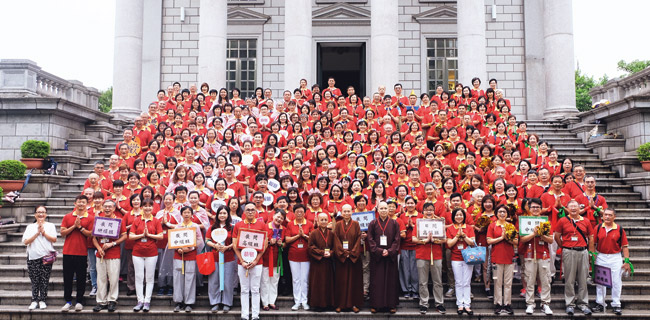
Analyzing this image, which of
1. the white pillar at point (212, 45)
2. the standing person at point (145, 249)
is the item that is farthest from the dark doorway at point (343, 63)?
the standing person at point (145, 249)

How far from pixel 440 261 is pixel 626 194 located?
6.94 m

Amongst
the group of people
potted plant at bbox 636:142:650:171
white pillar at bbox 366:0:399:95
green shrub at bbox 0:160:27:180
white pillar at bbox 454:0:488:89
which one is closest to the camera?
the group of people

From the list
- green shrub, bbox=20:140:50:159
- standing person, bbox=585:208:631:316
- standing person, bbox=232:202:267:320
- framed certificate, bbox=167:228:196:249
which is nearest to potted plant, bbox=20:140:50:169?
green shrub, bbox=20:140:50:159

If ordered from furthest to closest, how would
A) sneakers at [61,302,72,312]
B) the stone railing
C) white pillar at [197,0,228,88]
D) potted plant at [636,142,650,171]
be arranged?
white pillar at [197,0,228,88] < the stone railing < potted plant at [636,142,650,171] < sneakers at [61,302,72,312]

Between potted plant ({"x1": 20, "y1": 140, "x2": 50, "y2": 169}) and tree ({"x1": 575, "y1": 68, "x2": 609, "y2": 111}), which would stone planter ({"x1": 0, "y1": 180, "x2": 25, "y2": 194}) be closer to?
potted plant ({"x1": 20, "y1": 140, "x2": 50, "y2": 169})

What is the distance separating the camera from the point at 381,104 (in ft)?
49.7

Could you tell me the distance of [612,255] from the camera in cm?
958

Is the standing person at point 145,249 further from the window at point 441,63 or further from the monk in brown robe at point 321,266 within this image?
the window at point 441,63

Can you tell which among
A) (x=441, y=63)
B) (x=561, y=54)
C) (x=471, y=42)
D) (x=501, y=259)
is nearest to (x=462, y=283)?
(x=501, y=259)

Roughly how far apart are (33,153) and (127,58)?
24.4 ft

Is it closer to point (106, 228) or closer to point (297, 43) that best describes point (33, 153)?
point (106, 228)

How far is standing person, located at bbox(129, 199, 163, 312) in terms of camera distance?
31.4ft

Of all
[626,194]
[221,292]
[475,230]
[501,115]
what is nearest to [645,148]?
[626,194]

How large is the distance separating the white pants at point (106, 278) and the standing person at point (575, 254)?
8.45 m
